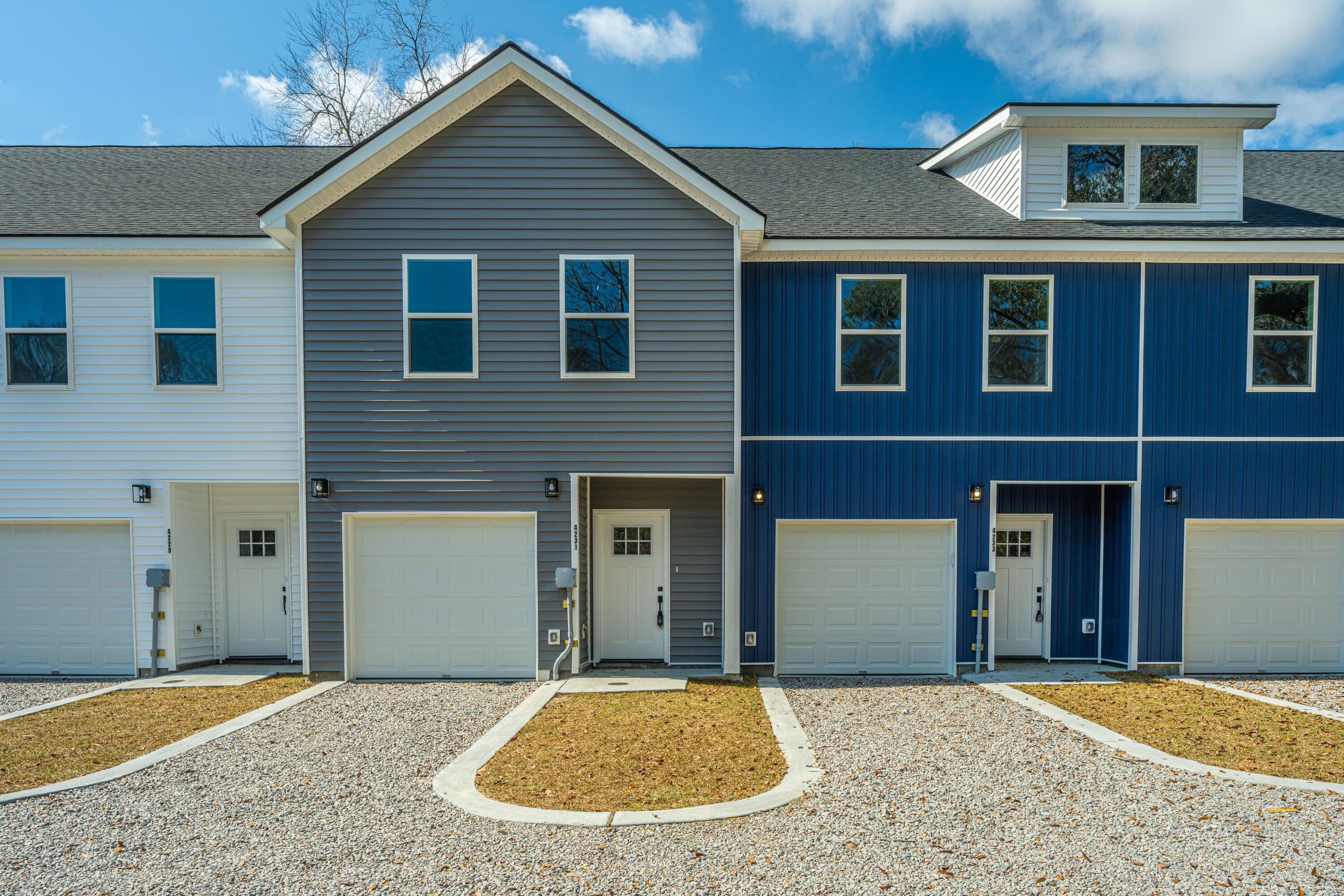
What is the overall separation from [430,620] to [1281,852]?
8.01 m

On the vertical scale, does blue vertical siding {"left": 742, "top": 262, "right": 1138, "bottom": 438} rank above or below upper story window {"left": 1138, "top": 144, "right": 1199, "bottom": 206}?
below

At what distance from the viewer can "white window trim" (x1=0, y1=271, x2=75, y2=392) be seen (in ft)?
28.7

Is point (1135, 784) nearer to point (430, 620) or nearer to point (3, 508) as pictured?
point (430, 620)

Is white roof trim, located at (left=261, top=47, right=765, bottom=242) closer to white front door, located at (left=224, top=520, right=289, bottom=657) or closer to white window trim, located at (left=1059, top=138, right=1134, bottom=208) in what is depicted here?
white front door, located at (left=224, top=520, right=289, bottom=657)

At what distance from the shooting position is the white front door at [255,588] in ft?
31.9

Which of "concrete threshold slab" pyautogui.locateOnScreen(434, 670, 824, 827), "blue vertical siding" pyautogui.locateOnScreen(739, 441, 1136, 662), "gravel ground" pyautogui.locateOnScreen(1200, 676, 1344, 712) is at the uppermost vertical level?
"blue vertical siding" pyautogui.locateOnScreen(739, 441, 1136, 662)

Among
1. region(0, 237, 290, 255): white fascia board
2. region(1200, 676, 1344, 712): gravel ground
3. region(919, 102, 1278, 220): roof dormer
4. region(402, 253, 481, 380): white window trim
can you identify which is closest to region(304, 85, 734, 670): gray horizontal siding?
region(402, 253, 481, 380): white window trim

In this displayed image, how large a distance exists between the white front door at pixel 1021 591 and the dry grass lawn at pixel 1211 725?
117 centimetres

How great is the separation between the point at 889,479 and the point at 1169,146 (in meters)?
6.06

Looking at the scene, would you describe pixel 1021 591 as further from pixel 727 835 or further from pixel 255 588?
pixel 255 588

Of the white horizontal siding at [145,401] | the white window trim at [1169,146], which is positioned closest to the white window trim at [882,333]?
the white window trim at [1169,146]

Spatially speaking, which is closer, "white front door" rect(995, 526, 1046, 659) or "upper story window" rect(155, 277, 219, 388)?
"upper story window" rect(155, 277, 219, 388)

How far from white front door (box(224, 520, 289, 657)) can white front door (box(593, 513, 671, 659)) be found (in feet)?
14.2

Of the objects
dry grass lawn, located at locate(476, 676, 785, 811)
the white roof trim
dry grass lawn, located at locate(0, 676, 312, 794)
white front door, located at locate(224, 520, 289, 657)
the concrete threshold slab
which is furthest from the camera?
white front door, located at locate(224, 520, 289, 657)
